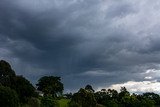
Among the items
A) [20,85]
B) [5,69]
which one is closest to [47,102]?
[20,85]

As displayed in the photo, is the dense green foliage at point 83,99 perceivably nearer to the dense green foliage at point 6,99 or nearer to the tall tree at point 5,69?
the tall tree at point 5,69

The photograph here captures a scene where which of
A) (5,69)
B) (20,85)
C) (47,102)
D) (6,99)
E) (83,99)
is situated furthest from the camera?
(83,99)

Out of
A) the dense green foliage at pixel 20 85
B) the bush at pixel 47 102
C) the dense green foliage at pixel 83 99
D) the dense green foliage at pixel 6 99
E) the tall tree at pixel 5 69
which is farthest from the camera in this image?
the dense green foliage at pixel 83 99

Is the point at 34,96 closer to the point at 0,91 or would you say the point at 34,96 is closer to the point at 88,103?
the point at 88,103

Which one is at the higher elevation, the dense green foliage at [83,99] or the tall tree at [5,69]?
the tall tree at [5,69]

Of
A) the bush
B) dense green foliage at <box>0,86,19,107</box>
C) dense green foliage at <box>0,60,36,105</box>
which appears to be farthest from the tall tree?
dense green foliage at <box>0,86,19,107</box>

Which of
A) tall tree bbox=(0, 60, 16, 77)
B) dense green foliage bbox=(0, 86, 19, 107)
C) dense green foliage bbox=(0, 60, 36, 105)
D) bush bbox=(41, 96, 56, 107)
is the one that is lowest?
dense green foliage bbox=(0, 86, 19, 107)

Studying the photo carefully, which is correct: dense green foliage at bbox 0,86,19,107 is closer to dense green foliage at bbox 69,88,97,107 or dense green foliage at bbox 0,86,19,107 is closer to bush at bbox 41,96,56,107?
bush at bbox 41,96,56,107

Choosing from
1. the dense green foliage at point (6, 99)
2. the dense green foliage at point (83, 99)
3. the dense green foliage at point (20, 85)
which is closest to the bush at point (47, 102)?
the dense green foliage at point (20, 85)

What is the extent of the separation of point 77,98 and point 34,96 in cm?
2225

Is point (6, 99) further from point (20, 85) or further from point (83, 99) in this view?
point (83, 99)

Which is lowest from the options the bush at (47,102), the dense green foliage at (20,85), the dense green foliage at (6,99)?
the dense green foliage at (6,99)

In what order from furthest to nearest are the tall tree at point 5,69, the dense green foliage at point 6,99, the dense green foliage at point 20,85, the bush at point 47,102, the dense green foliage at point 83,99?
the dense green foliage at point 83,99 < the tall tree at point 5,69 < the bush at point 47,102 < the dense green foliage at point 20,85 < the dense green foliage at point 6,99

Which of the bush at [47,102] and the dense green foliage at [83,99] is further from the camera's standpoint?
the dense green foliage at [83,99]
